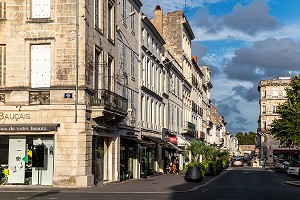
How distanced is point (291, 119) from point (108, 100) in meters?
26.0

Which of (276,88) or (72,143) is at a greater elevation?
(276,88)

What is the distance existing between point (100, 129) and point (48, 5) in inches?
287

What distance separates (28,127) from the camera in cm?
2641

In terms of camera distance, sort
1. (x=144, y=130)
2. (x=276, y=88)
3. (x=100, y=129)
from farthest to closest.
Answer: (x=276, y=88), (x=144, y=130), (x=100, y=129)

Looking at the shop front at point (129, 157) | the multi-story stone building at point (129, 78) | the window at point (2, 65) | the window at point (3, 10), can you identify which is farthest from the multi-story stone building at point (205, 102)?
the window at point (3, 10)

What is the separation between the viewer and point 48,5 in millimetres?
27297

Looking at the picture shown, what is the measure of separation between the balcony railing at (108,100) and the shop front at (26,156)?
9.94 ft

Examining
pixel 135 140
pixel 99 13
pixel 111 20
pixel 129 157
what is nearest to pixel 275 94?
pixel 129 157

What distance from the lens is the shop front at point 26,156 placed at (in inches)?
1057

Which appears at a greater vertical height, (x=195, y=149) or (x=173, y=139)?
(x=173, y=139)

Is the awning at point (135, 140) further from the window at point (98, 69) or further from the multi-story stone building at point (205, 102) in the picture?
the multi-story stone building at point (205, 102)

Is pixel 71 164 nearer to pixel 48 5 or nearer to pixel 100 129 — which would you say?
pixel 100 129

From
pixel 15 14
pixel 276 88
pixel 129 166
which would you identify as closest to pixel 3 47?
pixel 15 14

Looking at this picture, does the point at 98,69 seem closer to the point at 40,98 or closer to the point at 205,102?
the point at 40,98
